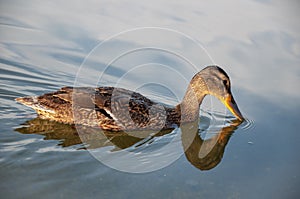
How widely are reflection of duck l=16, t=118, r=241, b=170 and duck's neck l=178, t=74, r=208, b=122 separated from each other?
404 mm

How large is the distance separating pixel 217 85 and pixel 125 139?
1.91 meters

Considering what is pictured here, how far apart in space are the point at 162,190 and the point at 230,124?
107 inches

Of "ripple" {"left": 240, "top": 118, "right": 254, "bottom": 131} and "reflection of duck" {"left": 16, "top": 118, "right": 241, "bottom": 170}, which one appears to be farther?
"ripple" {"left": 240, "top": 118, "right": 254, "bottom": 131}

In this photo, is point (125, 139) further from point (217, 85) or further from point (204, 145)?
point (217, 85)

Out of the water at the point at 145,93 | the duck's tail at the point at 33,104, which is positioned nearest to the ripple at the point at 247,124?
the water at the point at 145,93

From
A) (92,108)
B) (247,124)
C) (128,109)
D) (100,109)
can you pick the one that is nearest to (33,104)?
(92,108)

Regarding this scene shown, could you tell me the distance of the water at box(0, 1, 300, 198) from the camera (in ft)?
14.8

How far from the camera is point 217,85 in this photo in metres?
6.75

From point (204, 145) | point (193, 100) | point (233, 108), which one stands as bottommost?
point (204, 145)

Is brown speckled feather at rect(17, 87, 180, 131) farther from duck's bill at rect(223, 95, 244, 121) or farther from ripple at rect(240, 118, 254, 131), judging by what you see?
ripple at rect(240, 118, 254, 131)

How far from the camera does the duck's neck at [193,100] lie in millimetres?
6777

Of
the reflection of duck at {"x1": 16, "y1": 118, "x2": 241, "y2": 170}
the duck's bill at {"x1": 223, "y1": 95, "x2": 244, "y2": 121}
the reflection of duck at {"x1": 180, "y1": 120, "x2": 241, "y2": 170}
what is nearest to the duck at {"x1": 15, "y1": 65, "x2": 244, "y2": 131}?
the reflection of duck at {"x1": 16, "y1": 118, "x2": 241, "y2": 170}

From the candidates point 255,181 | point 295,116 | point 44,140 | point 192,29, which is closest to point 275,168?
point 255,181

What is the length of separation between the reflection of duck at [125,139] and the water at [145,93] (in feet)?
0.11
